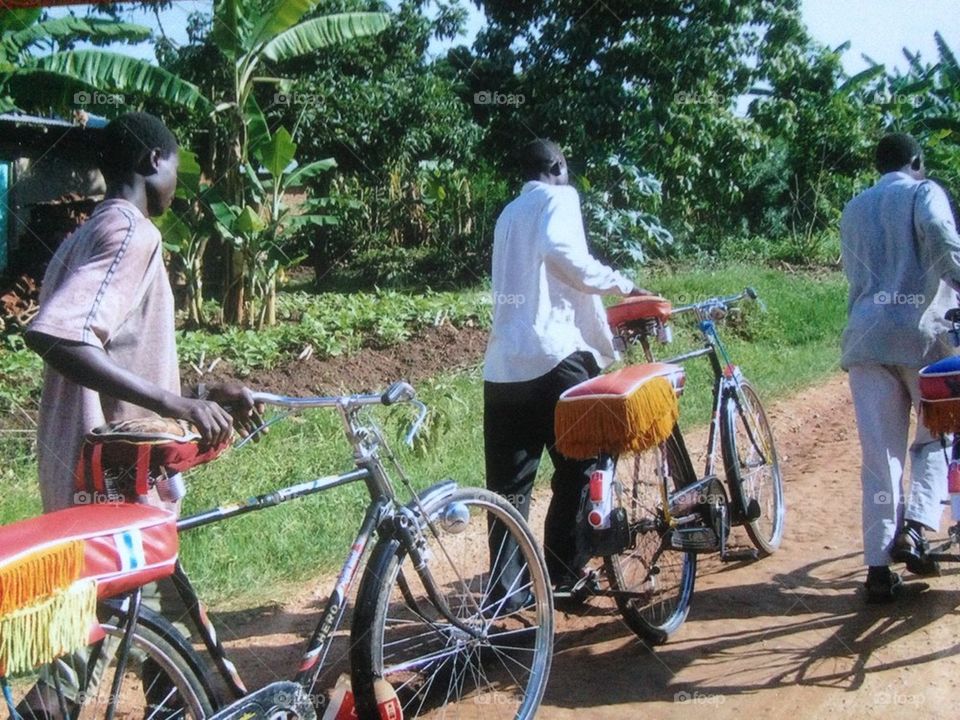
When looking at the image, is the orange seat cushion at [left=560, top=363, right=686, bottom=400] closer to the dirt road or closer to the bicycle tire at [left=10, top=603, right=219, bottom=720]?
the dirt road

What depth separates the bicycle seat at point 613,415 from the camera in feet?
12.1

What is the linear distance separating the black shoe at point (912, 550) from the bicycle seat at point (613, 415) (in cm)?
132

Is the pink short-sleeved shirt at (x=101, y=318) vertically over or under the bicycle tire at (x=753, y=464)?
over

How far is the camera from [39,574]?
6.78 ft

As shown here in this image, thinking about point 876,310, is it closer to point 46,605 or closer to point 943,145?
point 46,605

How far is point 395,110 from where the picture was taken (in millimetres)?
15227

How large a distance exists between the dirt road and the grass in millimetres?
292

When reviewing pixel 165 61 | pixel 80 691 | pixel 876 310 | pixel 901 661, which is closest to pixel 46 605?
pixel 80 691
